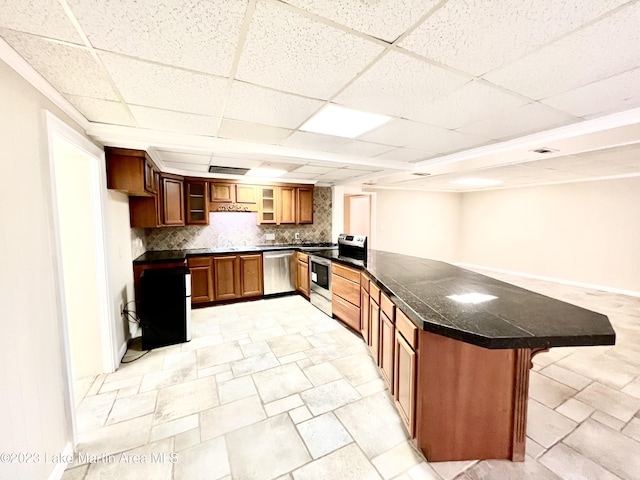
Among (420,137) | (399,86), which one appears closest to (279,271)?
(420,137)

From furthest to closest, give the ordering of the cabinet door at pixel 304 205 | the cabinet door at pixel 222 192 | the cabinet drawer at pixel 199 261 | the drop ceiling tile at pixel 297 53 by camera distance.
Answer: the cabinet door at pixel 304 205, the cabinet door at pixel 222 192, the cabinet drawer at pixel 199 261, the drop ceiling tile at pixel 297 53

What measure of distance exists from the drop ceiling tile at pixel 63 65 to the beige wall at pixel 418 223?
5.92 m

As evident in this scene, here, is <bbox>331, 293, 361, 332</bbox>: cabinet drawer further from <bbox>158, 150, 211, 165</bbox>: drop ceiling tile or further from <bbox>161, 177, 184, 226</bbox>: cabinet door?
<bbox>161, 177, 184, 226</bbox>: cabinet door

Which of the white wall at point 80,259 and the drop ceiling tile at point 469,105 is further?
the white wall at point 80,259

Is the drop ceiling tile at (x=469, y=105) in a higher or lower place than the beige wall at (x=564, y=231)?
higher

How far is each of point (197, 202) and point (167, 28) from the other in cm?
371

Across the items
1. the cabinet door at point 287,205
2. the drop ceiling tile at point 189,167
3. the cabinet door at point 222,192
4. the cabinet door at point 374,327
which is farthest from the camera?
the cabinet door at point 287,205

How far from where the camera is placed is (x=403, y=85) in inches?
66.1

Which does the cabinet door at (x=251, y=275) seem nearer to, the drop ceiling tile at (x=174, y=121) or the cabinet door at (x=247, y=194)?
the cabinet door at (x=247, y=194)

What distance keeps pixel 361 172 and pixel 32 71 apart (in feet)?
12.5

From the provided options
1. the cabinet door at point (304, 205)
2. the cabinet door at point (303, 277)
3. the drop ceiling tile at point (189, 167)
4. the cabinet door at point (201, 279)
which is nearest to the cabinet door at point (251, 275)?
the cabinet door at point (201, 279)

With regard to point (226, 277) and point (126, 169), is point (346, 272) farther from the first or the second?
point (126, 169)

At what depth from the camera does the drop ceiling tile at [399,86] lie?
4.81ft

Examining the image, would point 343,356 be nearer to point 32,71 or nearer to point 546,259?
point 32,71
